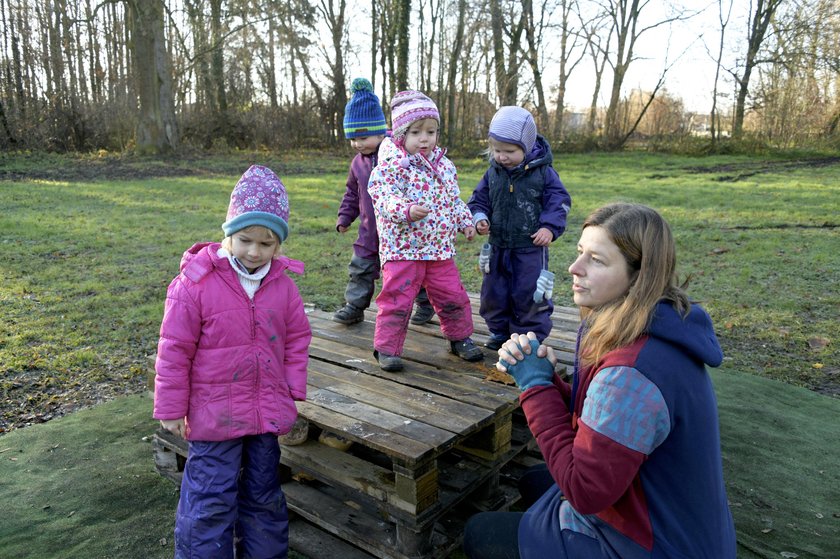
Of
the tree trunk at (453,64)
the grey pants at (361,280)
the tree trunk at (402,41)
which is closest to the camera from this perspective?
the grey pants at (361,280)

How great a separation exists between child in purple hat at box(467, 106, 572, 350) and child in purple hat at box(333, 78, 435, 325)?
68cm

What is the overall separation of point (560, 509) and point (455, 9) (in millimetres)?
27501

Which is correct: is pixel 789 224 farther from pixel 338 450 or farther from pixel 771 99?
pixel 771 99

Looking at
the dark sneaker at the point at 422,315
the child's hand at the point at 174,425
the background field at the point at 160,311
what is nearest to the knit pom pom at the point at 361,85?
the dark sneaker at the point at 422,315

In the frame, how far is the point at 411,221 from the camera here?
3531mm

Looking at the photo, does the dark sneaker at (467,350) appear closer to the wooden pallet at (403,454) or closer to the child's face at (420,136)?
the wooden pallet at (403,454)

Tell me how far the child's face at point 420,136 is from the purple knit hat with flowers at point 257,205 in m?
1.07

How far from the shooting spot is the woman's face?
198 centimetres

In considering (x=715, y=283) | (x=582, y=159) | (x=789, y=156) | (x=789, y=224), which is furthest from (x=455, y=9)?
(x=715, y=283)

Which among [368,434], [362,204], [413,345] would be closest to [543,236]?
[413,345]

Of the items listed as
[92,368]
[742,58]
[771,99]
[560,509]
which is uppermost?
[742,58]

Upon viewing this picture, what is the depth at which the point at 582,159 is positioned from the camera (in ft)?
78.1

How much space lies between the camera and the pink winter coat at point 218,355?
252cm

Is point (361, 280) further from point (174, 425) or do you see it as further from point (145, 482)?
point (174, 425)
